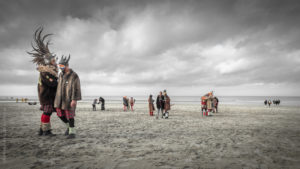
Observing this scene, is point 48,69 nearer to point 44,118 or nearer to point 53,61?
point 53,61

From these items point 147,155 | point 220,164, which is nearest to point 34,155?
point 147,155

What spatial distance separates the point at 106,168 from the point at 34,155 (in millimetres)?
2063

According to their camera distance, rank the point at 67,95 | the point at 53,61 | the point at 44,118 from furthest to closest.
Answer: the point at 53,61 → the point at 44,118 → the point at 67,95

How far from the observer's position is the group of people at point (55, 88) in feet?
16.9

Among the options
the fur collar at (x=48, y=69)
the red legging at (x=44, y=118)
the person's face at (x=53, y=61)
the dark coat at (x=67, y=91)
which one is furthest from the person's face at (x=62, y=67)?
the red legging at (x=44, y=118)

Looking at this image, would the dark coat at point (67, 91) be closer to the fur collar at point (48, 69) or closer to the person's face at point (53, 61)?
the fur collar at point (48, 69)

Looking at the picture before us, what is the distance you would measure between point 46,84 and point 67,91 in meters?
0.93

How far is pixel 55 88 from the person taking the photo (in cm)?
562

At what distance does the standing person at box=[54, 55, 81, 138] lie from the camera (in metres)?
5.11

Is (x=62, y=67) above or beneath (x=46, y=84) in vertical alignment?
above

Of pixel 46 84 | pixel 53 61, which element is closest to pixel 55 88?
pixel 46 84

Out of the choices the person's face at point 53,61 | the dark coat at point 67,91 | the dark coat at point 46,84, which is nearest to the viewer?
the dark coat at point 67,91

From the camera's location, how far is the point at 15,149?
4109 millimetres

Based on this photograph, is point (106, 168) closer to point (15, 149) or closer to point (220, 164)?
point (220, 164)
